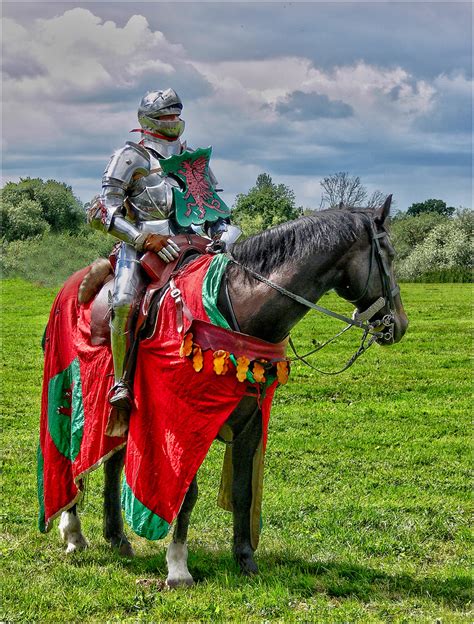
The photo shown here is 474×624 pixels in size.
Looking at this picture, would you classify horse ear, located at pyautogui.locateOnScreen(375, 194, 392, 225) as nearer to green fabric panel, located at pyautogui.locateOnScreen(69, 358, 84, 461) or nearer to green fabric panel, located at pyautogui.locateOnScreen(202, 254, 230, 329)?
green fabric panel, located at pyautogui.locateOnScreen(202, 254, 230, 329)

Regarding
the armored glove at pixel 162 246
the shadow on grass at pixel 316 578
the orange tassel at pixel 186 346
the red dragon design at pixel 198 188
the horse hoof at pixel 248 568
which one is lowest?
the shadow on grass at pixel 316 578

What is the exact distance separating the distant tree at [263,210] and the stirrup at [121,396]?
12.3m

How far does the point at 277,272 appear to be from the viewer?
530 centimetres

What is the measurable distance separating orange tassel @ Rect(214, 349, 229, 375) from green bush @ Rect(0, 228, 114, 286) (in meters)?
19.6

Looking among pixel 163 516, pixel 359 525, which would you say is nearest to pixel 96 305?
pixel 163 516

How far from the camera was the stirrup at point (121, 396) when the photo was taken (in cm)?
557

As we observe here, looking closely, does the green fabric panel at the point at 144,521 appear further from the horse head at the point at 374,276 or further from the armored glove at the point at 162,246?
the horse head at the point at 374,276

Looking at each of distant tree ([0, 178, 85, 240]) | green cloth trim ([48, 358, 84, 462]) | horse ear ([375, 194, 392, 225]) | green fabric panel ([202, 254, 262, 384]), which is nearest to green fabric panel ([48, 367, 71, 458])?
green cloth trim ([48, 358, 84, 462])

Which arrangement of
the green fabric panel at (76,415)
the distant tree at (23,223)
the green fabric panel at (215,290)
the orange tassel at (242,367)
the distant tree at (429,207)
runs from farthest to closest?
the distant tree at (429,207) < the distant tree at (23,223) < the green fabric panel at (76,415) < the green fabric panel at (215,290) < the orange tassel at (242,367)

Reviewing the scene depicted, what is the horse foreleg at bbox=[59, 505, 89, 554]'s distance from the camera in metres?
6.36

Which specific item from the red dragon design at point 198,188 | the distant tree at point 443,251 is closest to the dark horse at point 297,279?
the red dragon design at point 198,188

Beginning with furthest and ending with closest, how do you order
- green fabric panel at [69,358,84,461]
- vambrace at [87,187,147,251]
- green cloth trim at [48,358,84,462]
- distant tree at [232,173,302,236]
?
distant tree at [232,173,302,236] < green cloth trim at [48,358,84,462] < green fabric panel at [69,358,84,461] < vambrace at [87,187,147,251]

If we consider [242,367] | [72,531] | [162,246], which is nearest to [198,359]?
[242,367]

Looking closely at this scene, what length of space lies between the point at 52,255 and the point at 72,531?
812 inches
